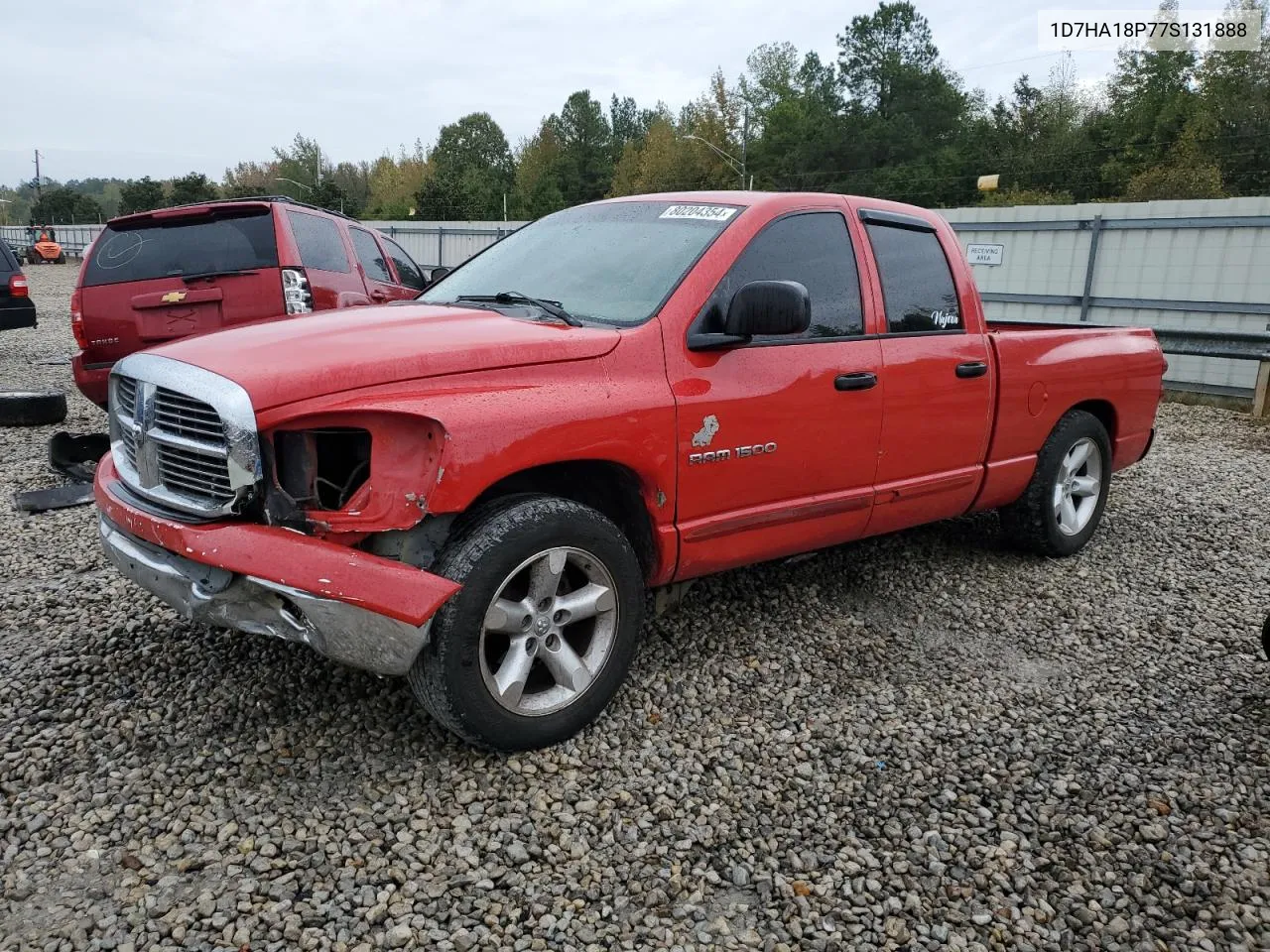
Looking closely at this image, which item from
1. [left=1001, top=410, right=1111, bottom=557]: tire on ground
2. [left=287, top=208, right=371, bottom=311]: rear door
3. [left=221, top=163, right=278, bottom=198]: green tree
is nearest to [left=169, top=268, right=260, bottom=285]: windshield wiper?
[left=287, top=208, right=371, bottom=311]: rear door

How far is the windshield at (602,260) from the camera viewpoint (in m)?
3.40

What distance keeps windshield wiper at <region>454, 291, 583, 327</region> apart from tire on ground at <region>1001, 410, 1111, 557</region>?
2.80 meters

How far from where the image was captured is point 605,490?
3264 mm

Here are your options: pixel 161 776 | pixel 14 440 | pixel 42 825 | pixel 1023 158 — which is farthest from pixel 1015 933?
pixel 1023 158

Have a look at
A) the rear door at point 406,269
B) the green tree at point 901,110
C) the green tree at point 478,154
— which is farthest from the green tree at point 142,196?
the rear door at point 406,269

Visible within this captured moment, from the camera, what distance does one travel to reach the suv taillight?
261 inches

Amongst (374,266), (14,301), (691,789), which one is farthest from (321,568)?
(14,301)

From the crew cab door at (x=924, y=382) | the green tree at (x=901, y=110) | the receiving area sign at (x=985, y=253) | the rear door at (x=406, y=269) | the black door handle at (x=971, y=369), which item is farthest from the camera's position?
the green tree at (x=901, y=110)

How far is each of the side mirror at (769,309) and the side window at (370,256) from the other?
211 inches

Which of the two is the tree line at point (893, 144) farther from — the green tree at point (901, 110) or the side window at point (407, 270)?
the side window at point (407, 270)

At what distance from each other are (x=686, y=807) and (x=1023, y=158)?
2317 inches

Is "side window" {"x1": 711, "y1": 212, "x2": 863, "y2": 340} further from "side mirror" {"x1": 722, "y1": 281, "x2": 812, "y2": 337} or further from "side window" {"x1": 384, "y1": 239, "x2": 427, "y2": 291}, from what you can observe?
"side window" {"x1": 384, "y1": 239, "x2": 427, "y2": 291}

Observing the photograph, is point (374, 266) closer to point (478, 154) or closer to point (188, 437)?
point (188, 437)

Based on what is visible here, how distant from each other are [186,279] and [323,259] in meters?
1.01
